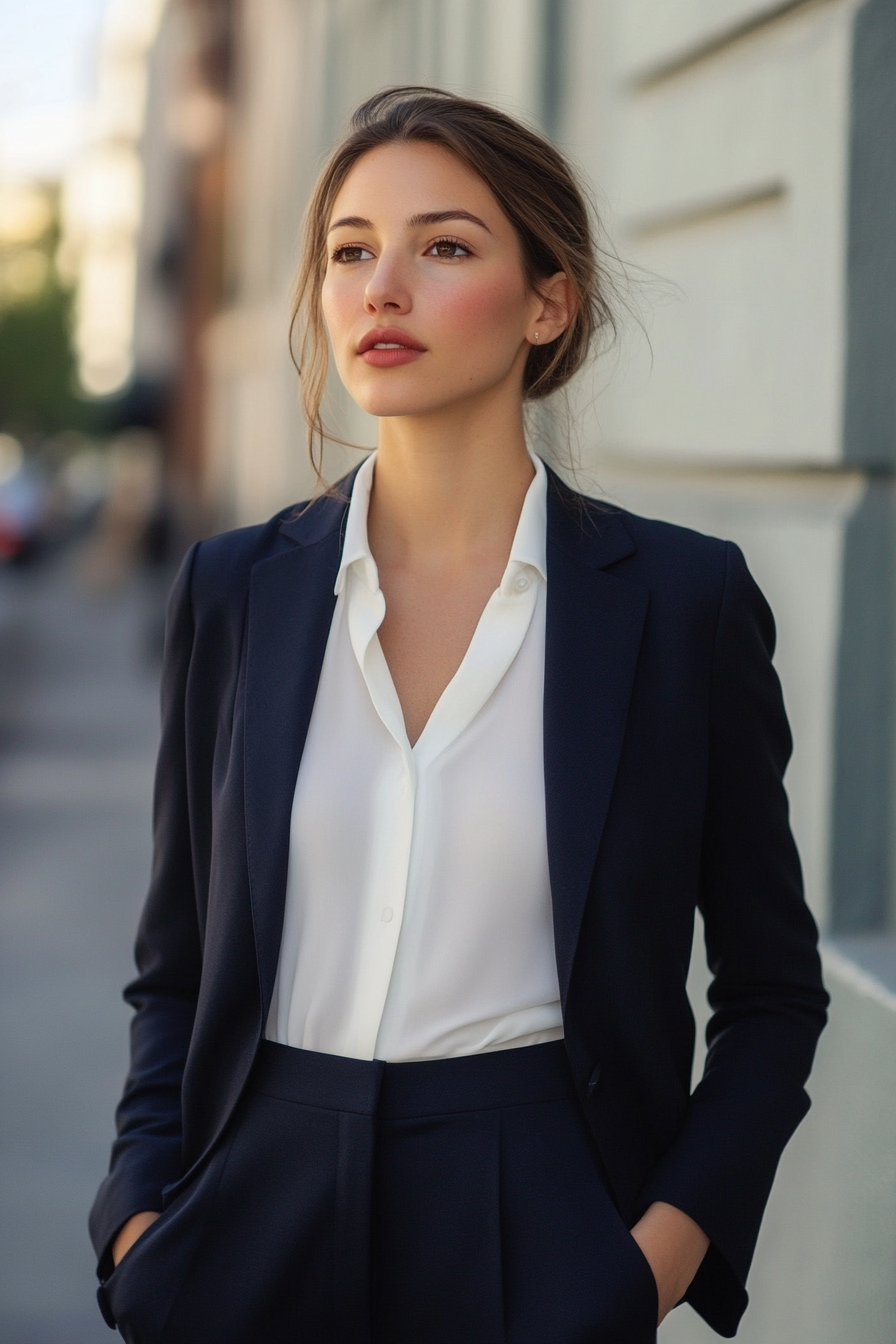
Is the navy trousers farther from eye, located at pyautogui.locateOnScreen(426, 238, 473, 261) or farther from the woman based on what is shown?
eye, located at pyautogui.locateOnScreen(426, 238, 473, 261)

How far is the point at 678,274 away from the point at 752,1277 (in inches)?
88.4

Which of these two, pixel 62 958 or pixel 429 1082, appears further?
pixel 62 958

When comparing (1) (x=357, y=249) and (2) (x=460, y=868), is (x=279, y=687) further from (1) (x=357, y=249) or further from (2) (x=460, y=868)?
(1) (x=357, y=249)

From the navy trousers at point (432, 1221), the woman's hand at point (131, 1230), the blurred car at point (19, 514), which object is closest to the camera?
the navy trousers at point (432, 1221)

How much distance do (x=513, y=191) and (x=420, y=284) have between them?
19 centimetres

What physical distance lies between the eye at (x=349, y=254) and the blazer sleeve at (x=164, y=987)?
46 centimetres

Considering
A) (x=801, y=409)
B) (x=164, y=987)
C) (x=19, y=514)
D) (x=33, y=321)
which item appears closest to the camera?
(x=164, y=987)

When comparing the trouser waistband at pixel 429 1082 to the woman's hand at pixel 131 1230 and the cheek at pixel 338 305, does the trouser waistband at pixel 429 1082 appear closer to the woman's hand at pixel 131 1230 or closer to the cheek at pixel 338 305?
the woman's hand at pixel 131 1230

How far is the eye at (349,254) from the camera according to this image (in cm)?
221

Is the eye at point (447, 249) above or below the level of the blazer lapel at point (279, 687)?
above

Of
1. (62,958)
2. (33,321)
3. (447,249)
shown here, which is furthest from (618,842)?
(33,321)

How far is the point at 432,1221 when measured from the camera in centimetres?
200

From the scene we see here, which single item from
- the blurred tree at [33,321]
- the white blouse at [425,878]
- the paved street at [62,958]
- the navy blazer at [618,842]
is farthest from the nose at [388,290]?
the blurred tree at [33,321]

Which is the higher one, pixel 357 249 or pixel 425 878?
pixel 357 249
